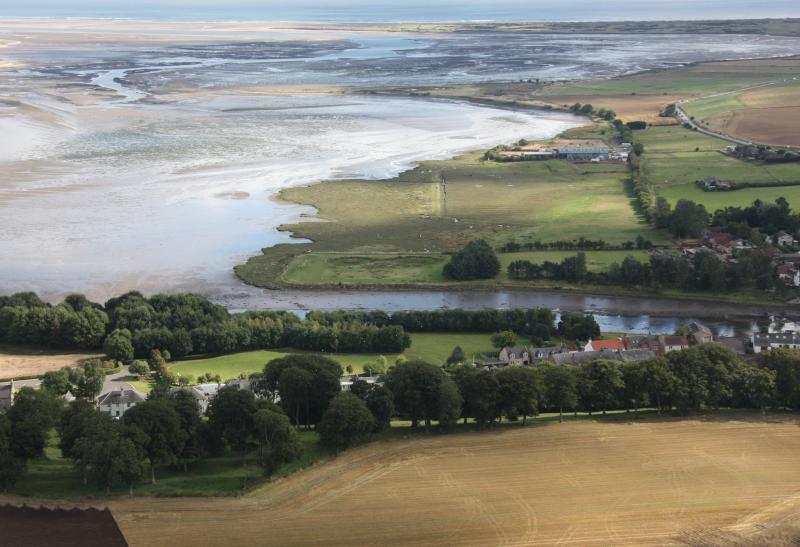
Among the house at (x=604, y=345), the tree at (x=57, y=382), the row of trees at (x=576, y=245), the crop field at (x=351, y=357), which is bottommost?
the crop field at (x=351, y=357)

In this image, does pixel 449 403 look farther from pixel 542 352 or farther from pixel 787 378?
pixel 787 378

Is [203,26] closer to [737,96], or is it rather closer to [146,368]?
[737,96]

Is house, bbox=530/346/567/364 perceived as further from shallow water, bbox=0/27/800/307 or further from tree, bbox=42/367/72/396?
tree, bbox=42/367/72/396

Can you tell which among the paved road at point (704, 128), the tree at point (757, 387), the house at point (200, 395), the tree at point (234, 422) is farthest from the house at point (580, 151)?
the tree at point (234, 422)

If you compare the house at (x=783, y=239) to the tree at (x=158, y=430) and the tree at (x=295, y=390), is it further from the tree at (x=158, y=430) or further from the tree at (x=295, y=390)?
the tree at (x=158, y=430)

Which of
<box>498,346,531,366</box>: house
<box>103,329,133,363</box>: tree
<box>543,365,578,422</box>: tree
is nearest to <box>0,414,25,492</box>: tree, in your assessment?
<box>103,329,133,363</box>: tree

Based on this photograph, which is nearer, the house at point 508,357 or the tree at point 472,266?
the house at point 508,357
